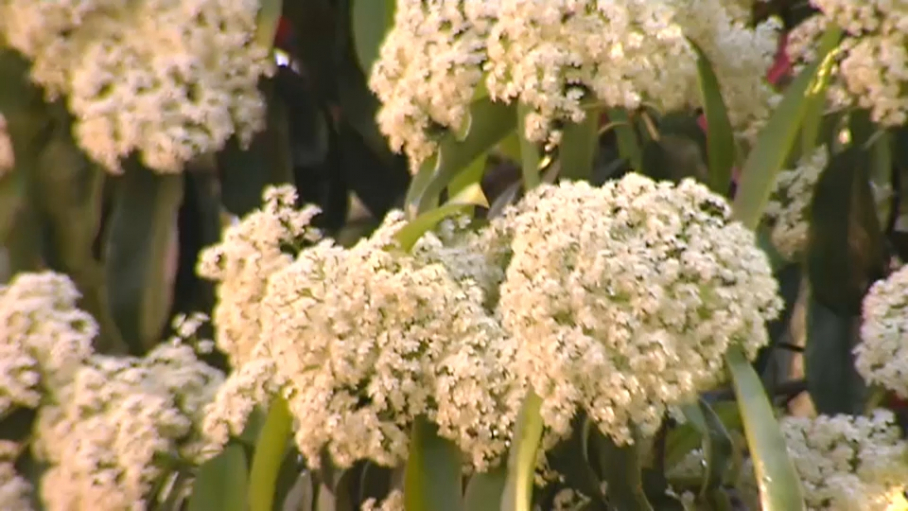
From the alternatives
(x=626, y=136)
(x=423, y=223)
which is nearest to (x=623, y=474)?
(x=423, y=223)

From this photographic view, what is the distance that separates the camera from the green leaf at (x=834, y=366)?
0.72 meters

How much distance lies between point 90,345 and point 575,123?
0.36m

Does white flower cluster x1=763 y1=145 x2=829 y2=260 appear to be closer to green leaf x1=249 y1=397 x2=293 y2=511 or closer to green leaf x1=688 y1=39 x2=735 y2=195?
green leaf x1=688 y1=39 x2=735 y2=195

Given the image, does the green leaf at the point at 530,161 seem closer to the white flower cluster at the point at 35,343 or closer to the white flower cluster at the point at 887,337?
the white flower cluster at the point at 887,337

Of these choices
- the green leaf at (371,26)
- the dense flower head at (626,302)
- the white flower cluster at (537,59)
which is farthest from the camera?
the green leaf at (371,26)

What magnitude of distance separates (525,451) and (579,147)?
0.69 feet

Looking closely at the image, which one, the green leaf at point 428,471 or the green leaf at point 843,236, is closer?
the green leaf at point 428,471

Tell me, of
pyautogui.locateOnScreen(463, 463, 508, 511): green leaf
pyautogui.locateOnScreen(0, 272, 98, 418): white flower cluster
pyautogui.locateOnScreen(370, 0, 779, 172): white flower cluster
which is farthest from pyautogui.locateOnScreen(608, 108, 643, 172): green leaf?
pyautogui.locateOnScreen(0, 272, 98, 418): white flower cluster

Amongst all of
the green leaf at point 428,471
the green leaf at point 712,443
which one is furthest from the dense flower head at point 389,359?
the green leaf at point 712,443

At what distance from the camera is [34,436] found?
75 cm

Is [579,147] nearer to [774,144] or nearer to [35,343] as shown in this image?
[774,144]

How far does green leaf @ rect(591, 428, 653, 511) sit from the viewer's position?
583 mm

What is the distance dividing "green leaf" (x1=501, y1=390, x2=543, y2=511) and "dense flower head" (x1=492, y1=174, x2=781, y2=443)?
0.01 meters

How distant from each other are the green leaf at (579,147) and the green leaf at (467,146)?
1.4 inches
